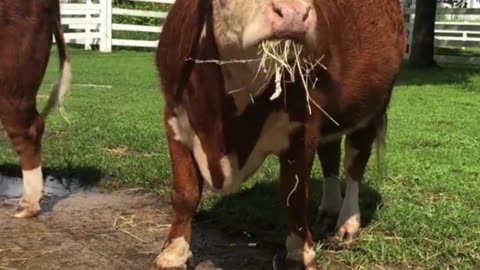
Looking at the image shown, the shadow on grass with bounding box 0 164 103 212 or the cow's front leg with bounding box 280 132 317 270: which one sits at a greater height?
the cow's front leg with bounding box 280 132 317 270

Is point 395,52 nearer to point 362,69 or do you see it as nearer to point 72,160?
point 362,69

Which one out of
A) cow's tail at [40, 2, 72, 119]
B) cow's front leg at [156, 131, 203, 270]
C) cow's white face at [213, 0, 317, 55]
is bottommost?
cow's front leg at [156, 131, 203, 270]

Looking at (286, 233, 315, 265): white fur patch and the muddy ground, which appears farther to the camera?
the muddy ground

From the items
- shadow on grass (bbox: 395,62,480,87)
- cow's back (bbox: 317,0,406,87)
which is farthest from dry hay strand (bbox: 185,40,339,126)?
shadow on grass (bbox: 395,62,480,87)

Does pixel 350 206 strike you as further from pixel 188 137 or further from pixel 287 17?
pixel 287 17

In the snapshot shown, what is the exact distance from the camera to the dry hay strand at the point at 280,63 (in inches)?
109

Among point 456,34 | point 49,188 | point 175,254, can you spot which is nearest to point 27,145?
point 49,188

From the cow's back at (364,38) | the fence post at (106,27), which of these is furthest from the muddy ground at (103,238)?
the fence post at (106,27)

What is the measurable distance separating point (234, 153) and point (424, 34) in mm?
15256

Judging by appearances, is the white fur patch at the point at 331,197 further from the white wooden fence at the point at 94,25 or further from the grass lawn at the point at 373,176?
the white wooden fence at the point at 94,25

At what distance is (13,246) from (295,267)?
4.93ft

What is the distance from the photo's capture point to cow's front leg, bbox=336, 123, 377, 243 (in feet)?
14.7

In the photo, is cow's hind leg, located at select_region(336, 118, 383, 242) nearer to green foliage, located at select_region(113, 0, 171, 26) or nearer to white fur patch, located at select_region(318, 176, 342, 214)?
white fur patch, located at select_region(318, 176, 342, 214)

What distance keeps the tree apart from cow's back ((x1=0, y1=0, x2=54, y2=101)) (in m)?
14.2
